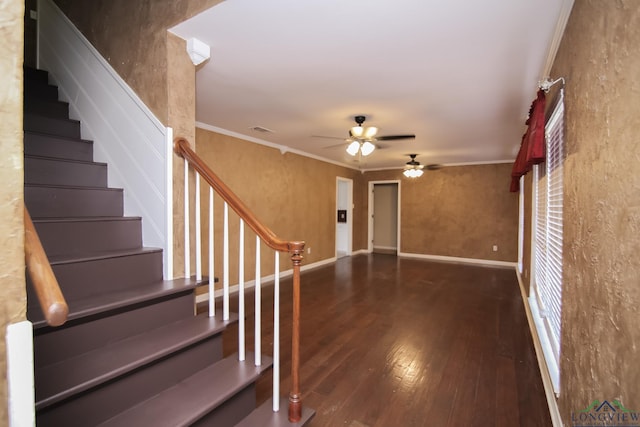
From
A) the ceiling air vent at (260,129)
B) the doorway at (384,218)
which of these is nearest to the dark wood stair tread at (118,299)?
the ceiling air vent at (260,129)

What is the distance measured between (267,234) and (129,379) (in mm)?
906

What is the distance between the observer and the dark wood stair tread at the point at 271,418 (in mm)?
1585

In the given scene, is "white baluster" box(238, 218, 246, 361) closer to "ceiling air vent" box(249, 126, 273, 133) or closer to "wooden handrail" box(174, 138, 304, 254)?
"wooden handrail" box(174, 138, 304, 254)

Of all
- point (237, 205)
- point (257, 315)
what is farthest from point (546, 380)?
point (237, 205)

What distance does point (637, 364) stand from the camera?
34.1 inches

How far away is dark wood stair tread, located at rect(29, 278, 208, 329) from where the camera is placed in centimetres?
136

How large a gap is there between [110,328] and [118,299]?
5.5 inches

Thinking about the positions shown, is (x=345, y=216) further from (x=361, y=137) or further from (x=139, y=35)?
(x=139, y=35)

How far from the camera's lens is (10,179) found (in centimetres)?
78

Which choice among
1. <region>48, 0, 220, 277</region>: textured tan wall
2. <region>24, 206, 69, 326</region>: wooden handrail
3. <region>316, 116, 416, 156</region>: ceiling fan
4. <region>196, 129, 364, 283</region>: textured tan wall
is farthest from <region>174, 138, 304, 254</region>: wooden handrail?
<region>196, 129, 364, 283</region>: textured tan wall

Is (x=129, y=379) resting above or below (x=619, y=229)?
below

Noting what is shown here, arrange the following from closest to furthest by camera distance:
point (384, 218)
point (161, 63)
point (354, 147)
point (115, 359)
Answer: point (115, 359) < point (161, 63) < point (354, 147) < point (384, 218)

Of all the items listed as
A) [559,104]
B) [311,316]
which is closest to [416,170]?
[311,316]

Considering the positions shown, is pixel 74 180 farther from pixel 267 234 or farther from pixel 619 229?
pixel 619 229
